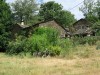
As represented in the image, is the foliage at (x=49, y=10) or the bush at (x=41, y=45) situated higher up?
the foliage at (x=49, y=10)

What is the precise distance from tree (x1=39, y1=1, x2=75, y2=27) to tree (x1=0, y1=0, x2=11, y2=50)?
4112cm

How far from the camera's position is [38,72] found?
50.6 feet

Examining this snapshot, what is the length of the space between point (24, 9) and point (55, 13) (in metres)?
20.3

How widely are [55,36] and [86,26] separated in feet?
130

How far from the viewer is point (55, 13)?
92938mm

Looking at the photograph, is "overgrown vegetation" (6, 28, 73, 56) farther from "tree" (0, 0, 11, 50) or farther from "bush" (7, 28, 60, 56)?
"tree" (0, 0, 11, 50)

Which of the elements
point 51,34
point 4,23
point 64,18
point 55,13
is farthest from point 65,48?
point 55,13

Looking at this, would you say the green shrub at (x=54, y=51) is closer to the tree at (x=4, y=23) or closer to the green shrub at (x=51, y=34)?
the green shrub at (x=51, y=34)

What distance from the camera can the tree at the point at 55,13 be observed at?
9131 centimetres

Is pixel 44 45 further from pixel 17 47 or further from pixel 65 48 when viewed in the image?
pixel 17 47

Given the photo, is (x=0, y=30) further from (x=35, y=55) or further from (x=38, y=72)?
(x=38, y=72)

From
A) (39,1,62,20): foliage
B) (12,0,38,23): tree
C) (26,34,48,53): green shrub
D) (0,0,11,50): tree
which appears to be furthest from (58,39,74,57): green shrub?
(39,1,62,20): foliage

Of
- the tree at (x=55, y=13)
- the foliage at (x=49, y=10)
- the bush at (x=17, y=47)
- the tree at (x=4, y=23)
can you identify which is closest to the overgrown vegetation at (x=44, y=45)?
the bush at (x=17, y=47)

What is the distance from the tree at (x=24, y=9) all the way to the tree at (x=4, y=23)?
986 inches
